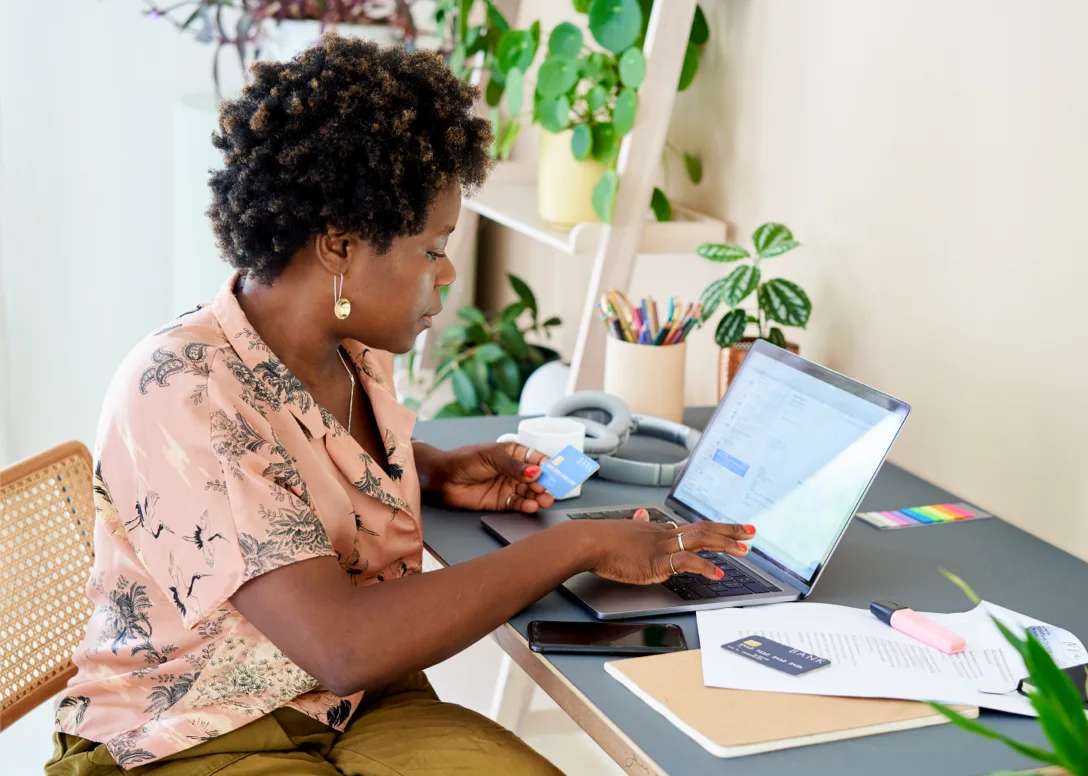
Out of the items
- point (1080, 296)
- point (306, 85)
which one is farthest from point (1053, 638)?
point (306, 85)

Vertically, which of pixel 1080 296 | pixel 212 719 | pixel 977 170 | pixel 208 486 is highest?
pixel 977 170

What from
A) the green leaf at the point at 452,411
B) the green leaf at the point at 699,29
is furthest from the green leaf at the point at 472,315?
the green leaf at the point at 699,29

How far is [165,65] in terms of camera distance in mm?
2785

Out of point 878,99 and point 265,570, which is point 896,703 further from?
point 878,99

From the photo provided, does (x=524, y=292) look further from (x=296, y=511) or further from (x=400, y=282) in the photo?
(x=296, y=511)

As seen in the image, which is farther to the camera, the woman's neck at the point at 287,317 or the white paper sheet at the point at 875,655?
the woman's neck at the point at 287,317

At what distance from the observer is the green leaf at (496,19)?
2.33 meters

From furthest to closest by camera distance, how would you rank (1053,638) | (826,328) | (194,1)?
(194,1) < (826,328) < (1053,638)

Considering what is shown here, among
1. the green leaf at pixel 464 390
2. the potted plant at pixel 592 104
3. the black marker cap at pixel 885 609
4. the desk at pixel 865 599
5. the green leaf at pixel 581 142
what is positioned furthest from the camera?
the green leaf at pixel 464 390

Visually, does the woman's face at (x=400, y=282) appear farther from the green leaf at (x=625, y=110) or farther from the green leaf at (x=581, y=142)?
the green leaf at (x=581, y=142)

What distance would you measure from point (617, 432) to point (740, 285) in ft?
1.08

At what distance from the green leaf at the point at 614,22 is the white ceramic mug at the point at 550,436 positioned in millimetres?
675

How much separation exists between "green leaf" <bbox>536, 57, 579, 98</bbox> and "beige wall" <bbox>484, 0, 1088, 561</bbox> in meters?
0.30

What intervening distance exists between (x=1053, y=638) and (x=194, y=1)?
238cm
